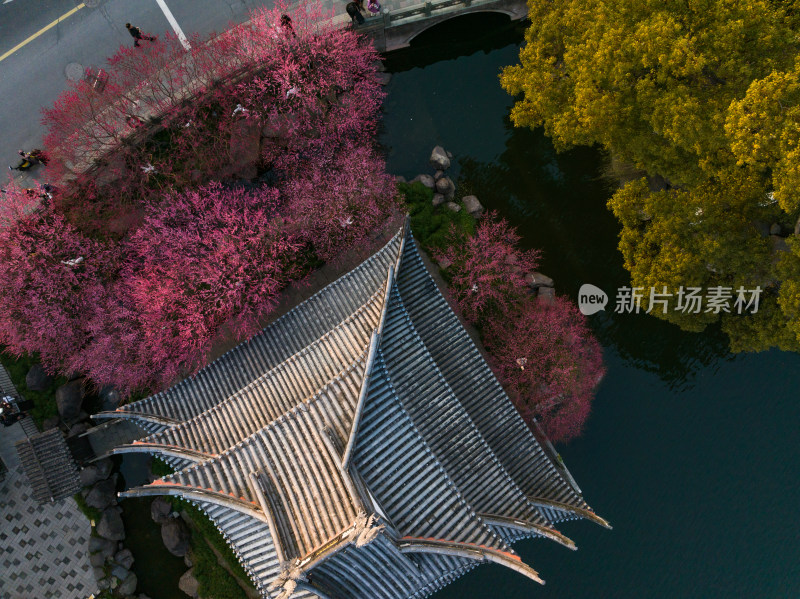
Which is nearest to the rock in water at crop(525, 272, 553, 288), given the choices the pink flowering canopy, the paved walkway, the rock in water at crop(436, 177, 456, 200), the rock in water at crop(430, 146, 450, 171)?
the rock in water at crop(436, 177, 456, 200)

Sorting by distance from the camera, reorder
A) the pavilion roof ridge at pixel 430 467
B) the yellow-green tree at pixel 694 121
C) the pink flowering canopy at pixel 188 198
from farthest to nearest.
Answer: the pink flowering canopy at pixel 188 198 < the yellow-green tree at pixel 694 121 < the pavilion roof ridge at pixel 430 467

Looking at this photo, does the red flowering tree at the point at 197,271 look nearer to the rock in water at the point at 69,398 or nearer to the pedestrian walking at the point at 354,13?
the rock in water at the point at 69,398

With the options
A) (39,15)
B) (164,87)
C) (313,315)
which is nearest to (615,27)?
(313,315)

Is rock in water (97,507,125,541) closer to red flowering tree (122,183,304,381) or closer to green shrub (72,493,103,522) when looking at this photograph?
green shrub (72,493,103,522)

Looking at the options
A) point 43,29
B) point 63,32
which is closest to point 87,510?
point 63,32

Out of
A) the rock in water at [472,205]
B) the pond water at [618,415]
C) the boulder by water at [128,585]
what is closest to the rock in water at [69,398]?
Result: the pond water at [618,415]

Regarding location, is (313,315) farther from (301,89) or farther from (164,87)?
(164,87)

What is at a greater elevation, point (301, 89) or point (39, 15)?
point (39, 15)
